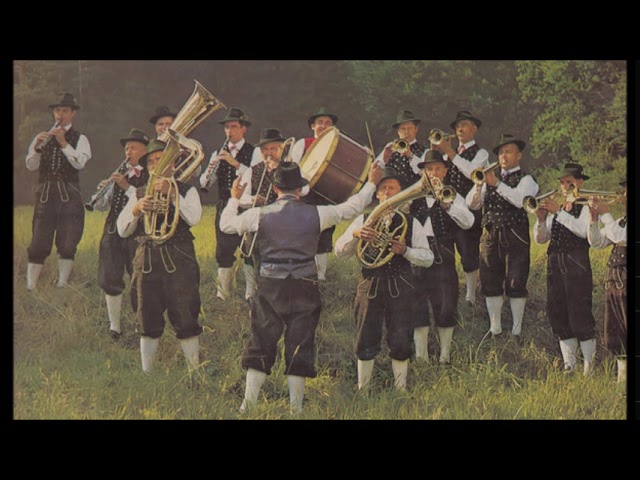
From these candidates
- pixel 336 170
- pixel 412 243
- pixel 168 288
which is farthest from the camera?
pixel 168 288

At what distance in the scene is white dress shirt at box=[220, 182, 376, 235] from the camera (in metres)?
8.24

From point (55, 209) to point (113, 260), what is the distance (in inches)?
26.4

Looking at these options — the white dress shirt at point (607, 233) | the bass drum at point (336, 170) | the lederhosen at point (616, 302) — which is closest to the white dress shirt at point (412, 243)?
the bass drum at point (336, 170)

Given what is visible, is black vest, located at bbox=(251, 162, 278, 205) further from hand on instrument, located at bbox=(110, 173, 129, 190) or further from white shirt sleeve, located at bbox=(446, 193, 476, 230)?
white shirt sleeve, located at bbox=(446, 193, 476, 230)

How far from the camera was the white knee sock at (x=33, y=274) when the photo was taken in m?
8.73

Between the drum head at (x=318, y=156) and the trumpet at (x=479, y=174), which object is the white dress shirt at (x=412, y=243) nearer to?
the drum head at (x=318, y=156)

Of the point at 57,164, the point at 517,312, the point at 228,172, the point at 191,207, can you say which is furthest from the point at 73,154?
the point at 517,312

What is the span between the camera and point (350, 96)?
8.76 metres

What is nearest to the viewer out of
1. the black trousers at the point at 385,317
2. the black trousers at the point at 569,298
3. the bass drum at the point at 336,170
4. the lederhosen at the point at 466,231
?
the bass drum at the point at 336,170

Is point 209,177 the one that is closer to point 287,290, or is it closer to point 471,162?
point 287,290

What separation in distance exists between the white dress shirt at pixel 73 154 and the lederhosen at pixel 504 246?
3.36 m

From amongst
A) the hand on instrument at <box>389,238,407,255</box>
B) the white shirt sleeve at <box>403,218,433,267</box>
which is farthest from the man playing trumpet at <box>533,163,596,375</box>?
the hand on instrument at <box>389,238,407,255</box>

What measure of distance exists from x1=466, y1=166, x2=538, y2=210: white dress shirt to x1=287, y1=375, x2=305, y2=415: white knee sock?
6.63ft

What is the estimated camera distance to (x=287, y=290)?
8.27 metres
